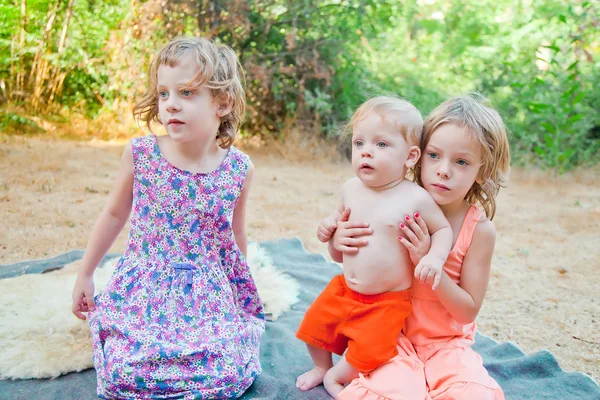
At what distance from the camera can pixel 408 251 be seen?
1821 millimetres

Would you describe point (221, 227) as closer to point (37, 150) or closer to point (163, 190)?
point (163, 190)

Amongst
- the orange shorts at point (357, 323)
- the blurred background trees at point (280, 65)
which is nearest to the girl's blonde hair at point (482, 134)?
the orange shorts at point (357, 323)

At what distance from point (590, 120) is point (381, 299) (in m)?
5.09

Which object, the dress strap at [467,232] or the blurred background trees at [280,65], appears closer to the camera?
the dress strap at [467,232]

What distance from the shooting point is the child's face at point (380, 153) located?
70.4 inches

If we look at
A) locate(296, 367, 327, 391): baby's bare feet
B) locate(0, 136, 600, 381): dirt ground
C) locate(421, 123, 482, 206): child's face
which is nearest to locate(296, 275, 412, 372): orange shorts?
locate(296, 367, 327, 391): baby's bare feet

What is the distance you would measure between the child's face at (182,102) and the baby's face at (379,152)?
53 cm

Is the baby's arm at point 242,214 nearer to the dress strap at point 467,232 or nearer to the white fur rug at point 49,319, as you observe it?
the white fur rug at point 49,319

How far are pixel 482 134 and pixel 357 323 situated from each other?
2.29 ft

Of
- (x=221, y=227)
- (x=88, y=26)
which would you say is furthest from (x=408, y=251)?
(x=88, y=26)

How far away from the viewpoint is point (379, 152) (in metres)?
1.79

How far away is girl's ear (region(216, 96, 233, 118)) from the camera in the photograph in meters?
2.04

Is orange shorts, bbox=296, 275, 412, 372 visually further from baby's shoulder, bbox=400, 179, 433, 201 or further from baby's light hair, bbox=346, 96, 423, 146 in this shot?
baby's light hair, bbox=346, 96, 423, 146

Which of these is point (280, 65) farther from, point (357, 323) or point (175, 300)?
point (357, 323)
